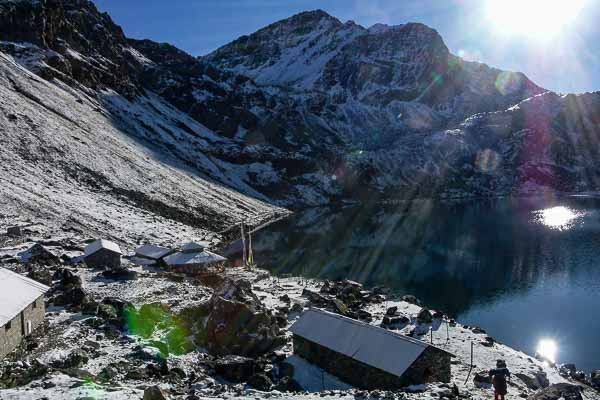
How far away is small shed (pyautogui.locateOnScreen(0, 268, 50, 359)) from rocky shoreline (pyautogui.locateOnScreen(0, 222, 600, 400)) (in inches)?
33.5

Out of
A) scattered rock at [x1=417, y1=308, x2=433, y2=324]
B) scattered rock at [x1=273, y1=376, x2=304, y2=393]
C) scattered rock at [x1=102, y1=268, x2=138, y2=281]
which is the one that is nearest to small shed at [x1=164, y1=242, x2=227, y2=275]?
scattered rock at [x1=102, y1=268, x2=138, y2=281]

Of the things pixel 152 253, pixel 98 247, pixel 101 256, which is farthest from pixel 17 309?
pixel 152 253

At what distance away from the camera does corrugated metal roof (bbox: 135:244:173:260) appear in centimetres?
6638

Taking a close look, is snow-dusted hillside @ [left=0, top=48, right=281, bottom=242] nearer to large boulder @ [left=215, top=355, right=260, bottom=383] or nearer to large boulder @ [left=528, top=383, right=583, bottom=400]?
large boulder @ [left=215, top=355, right=260, bottom=383]

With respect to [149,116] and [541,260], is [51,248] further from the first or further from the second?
[149,116]

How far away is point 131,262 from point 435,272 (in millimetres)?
51007

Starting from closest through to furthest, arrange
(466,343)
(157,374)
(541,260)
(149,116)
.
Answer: (157,374)
(466,343)
(541,260)
(149,116)

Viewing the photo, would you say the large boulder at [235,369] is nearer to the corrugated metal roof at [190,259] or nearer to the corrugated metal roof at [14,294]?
the corrugated metal roof at [14,294]

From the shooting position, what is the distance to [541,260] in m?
90.7

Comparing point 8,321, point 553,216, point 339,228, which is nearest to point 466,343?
point 8,321

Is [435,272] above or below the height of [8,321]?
below

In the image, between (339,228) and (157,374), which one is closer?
(157,374)

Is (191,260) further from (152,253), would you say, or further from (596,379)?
(596,379)

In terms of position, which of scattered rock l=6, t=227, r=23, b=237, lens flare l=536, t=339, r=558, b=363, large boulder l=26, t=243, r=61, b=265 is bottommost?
lens flare l=536, t=339, r=558, b=363
